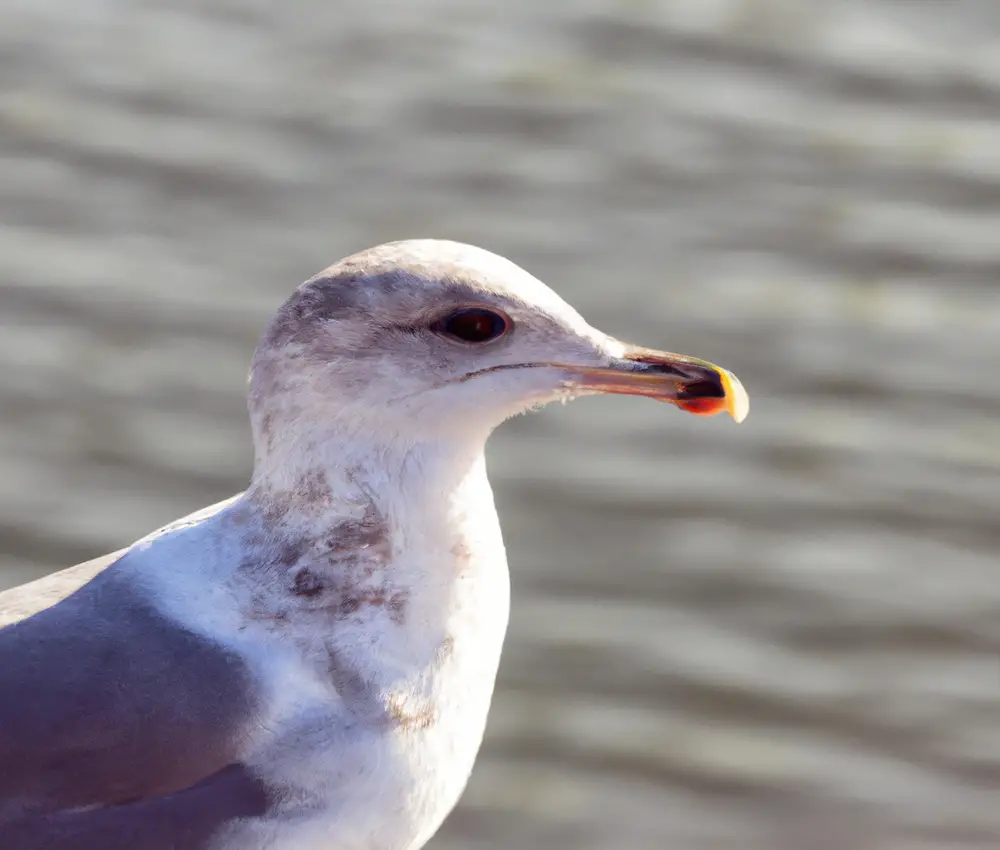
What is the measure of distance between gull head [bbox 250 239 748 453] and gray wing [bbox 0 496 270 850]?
1.26 feet

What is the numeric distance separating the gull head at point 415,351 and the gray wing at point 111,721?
39cm

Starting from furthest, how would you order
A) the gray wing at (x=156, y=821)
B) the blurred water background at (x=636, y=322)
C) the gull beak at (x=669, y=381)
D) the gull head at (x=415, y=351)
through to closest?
the blurred water background at (x=636, y=322) → the gull beak at (x=669, y=381) → the gull head at (x=415, y=351) → the gray wing at (x=156, y=821)

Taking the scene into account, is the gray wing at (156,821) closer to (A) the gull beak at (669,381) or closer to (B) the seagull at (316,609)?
(B) the seagull at (316,609)

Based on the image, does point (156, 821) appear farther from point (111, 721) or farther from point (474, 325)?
point (474, 325)

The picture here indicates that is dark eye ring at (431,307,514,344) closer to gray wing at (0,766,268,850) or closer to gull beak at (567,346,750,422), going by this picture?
gull beak at (567,346,750,422)

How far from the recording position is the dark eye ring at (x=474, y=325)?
124 inches

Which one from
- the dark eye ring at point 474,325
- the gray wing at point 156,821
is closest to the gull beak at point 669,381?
the dark eye ring at point 474,325

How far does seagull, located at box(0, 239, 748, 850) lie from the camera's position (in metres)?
3.04

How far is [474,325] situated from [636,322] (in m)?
2.97

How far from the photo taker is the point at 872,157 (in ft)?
22.3

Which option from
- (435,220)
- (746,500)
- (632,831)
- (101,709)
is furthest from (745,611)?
(101,709)

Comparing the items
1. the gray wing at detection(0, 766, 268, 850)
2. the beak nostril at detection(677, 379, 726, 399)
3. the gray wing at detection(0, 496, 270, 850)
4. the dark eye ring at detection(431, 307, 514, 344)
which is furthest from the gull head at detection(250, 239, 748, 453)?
the gray wing at detection(0, 766, 268, 850)

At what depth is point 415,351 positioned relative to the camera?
314cm

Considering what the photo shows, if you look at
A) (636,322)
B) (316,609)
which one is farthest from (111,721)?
(636,322)
